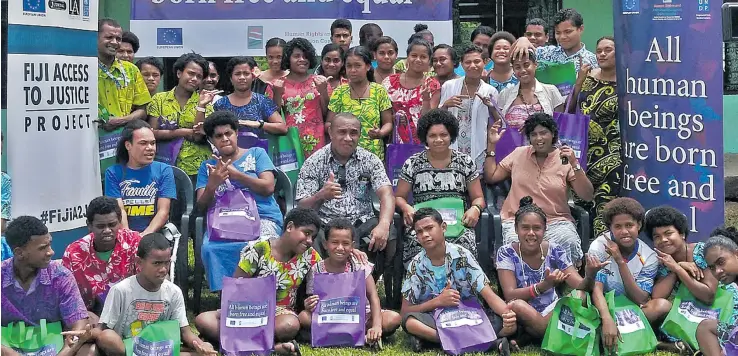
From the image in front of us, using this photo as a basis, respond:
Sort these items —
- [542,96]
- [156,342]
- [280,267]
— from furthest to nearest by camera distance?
[542,96] < [280,267] < [156,342]

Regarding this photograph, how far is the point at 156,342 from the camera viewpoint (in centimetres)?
530

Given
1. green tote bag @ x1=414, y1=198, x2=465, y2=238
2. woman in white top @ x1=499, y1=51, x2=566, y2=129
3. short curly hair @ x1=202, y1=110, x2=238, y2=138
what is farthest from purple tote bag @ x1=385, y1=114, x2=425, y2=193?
short curly hair @ x1=202, y1=110, x2=238, y2=138

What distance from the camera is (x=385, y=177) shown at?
6.84 m

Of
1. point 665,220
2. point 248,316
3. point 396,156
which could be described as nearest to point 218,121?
point 396,156

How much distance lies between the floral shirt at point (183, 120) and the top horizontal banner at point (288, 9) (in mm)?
1682

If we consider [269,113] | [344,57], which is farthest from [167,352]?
[344,57]

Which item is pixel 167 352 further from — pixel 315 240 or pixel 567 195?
pixel 567 195

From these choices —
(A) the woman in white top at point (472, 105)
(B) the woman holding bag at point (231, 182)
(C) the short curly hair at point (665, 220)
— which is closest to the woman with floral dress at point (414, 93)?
(A) the woman in white top at point (472, 105)

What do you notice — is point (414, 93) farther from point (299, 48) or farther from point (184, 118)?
point (184, 118)

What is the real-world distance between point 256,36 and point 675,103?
3869 mm

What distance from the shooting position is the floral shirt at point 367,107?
24.4 feet

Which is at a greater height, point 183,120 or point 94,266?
point 183,120

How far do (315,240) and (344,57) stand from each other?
186 cm

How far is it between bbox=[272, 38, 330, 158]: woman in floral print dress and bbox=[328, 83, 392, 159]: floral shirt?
0.16 m
